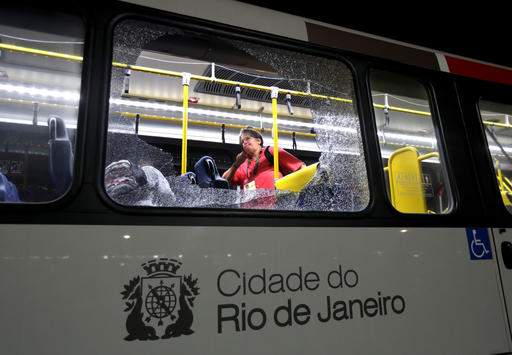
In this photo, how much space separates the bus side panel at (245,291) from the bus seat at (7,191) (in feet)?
0.41

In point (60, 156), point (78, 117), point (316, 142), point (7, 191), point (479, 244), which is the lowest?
point (479, 244)

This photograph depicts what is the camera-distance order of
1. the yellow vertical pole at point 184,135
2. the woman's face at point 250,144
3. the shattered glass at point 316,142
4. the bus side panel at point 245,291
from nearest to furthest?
the bus side panel at point 245,291 < the shattered glass at point 316,142 < the yellow vertical pole at point 184,135 < the woman's face at point 250,144

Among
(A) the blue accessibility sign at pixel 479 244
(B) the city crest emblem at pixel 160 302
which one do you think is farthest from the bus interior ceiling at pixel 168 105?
(B) the city crest emblem at pixel 160 302

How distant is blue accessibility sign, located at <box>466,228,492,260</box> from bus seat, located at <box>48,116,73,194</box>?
6.04 ft

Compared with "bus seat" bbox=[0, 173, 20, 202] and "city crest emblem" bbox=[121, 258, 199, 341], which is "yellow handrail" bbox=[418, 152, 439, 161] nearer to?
"city crest emblem" bbox=[121, 258, 199, 341]

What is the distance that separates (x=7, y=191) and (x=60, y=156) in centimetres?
21

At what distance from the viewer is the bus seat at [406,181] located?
221cm

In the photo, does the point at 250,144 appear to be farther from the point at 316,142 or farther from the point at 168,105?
the point at 168,105

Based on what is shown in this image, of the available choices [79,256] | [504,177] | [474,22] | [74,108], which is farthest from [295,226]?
[474,22]

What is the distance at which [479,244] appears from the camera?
204 cm

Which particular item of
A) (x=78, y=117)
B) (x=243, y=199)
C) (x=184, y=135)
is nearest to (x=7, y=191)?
(x=78, y=117)

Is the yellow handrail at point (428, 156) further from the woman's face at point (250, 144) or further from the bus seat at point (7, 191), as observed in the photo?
the bus seat at point (7, 191)

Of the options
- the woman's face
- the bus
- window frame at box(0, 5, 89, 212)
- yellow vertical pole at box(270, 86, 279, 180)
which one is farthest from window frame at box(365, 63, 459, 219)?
window frame at box(0, 5, 89, 212)

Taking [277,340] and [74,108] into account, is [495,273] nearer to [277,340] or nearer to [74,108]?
[277,340]
